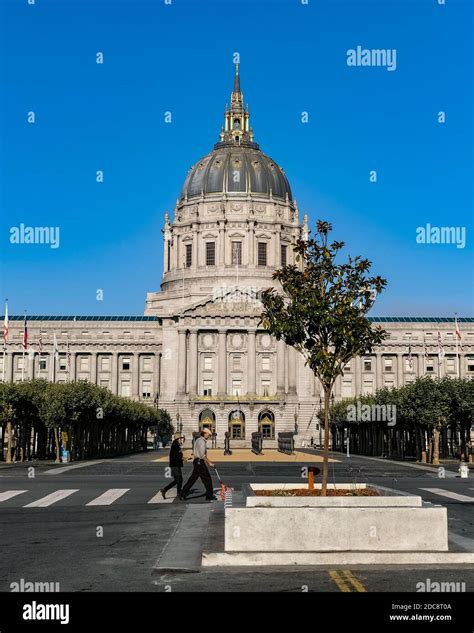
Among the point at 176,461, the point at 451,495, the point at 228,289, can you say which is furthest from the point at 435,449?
the point at 228,289

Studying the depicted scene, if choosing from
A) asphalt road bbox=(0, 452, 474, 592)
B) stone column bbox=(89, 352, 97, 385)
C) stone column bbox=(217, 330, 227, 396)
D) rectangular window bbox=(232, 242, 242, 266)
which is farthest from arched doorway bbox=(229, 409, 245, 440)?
asphalt road bbox=(0, 452, 474, 592)

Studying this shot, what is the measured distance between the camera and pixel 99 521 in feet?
76.2

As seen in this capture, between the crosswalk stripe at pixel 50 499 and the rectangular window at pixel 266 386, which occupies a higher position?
the rectangular window at pixel 266 386

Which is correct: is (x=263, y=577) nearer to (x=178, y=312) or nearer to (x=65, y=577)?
(x=65, y=577)

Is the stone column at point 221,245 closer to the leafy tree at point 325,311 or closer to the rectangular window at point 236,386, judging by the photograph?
the rectangular window at point 236,386

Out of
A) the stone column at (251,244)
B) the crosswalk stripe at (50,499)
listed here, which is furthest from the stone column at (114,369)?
the crosswalk stripe at (50,499)

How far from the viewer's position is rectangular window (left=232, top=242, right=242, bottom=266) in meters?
154

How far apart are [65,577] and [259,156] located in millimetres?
154870

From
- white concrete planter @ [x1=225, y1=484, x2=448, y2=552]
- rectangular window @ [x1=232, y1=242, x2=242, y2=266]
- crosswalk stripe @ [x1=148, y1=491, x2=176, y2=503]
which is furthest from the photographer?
rectangular window @ [x1=232, y1=242, x2=242, y2=266]

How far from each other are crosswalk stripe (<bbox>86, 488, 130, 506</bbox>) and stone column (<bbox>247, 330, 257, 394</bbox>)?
97.1m

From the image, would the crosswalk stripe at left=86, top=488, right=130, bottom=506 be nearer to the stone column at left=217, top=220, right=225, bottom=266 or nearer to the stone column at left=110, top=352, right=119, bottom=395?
the stone column at left=110, top=352, right=119, bottom=395

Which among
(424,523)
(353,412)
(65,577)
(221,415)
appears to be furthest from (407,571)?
(221,415)

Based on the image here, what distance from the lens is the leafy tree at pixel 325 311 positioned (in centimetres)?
2203

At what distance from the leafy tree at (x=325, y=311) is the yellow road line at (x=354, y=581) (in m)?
7.07
